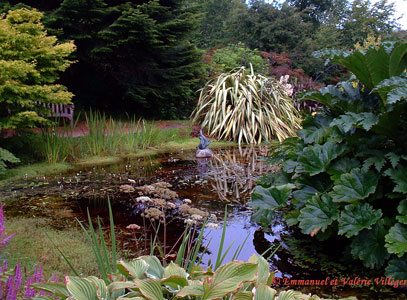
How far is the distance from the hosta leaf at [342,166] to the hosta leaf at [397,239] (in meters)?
0.42

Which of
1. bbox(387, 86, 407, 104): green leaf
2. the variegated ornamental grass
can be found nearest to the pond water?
bbox(387, 86, 407, 104): green leaf

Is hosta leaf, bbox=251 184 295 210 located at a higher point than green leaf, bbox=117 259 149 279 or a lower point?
lower

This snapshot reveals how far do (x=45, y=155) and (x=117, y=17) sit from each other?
14.0ft

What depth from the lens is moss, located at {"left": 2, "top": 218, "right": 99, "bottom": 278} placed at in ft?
6.59

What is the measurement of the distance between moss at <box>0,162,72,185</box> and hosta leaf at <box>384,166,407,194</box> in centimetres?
381

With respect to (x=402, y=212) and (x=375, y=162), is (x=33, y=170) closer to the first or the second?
(x=375, y=162)

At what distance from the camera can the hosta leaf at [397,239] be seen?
1.66 m

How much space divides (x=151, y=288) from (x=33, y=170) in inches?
166

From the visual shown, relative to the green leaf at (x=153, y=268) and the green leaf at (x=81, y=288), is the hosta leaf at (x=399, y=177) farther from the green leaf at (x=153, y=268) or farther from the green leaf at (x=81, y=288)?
the green leaf at (x=81, y=288)

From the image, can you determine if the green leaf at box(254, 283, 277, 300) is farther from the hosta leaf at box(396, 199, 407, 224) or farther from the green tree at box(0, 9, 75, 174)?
the green tree at box(0, 9, 75, 174)

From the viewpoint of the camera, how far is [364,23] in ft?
54.7

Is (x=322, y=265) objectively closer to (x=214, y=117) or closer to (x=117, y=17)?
(x=214, y=117)

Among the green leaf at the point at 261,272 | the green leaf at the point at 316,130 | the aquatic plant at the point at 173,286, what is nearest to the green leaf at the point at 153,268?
the aquatic plant at the point at 173,286

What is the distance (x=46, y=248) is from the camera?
7.46ft
